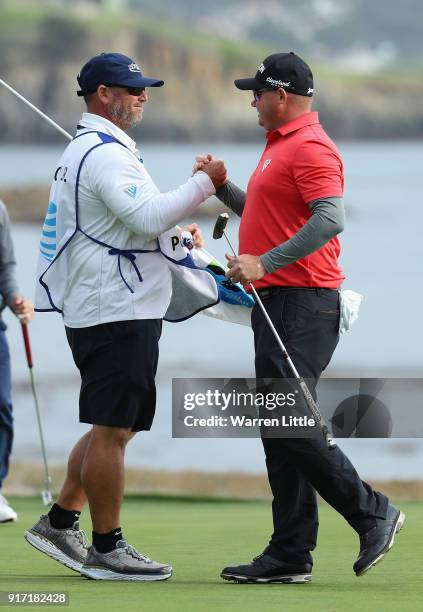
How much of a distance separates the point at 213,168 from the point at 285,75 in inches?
15.5

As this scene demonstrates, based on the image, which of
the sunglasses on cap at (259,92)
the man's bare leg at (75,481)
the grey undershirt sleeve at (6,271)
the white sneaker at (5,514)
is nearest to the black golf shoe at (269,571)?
the man's bare leg at (75,481)

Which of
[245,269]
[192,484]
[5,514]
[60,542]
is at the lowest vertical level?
[192,484]

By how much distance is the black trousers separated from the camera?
5430mm

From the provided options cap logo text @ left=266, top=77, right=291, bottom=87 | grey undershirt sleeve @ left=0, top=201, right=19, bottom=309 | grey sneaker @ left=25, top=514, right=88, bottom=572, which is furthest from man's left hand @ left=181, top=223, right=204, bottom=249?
grey undershirt sleeve @ left=0, top=201, right=19, bottom=309

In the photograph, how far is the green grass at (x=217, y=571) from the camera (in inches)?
193

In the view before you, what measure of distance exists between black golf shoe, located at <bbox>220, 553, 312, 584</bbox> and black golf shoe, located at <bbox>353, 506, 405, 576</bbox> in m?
0.22

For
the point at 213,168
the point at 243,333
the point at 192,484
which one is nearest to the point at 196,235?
the point at 213,168

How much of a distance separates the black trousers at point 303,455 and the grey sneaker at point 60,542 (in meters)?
0.66

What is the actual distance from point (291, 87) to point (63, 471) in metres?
6.18

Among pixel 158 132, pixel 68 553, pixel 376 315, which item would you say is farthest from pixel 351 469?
pixel 158 132

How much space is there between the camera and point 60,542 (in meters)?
5.74

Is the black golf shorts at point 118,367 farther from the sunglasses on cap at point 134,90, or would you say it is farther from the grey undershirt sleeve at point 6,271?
the grey undershirt sleeve at point 6,271

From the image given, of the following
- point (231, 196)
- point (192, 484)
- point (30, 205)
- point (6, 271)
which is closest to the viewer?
point (231, 196)

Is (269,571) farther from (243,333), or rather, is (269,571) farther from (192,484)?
(243,333)
